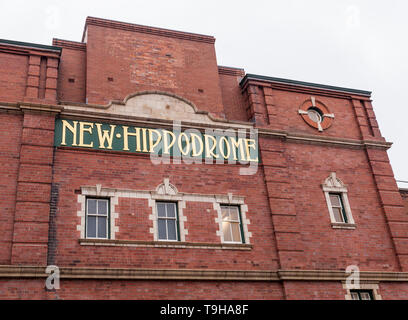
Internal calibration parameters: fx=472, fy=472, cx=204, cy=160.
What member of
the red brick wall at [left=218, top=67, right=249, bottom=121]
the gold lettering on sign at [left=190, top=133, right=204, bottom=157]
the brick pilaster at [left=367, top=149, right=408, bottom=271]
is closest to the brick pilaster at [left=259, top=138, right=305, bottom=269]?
the red brick wall at [left=218, top=67, right=249, bottom=121]

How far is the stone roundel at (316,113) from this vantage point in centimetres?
1959

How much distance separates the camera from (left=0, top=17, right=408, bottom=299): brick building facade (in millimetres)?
14031

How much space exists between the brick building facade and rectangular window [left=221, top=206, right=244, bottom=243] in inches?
1.9

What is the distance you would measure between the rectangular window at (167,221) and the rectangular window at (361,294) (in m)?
6.39

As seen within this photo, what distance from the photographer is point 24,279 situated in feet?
42.2

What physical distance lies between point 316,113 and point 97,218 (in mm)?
10461

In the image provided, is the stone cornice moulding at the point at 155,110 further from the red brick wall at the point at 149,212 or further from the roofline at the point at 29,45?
the roofline at the point at 29,45

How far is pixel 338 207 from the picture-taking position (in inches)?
710

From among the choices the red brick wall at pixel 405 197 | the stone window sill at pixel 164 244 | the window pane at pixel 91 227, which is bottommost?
the stone window sill at pixel 164 244

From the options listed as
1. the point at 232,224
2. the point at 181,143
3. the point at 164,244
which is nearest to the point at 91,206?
the point at 164,244

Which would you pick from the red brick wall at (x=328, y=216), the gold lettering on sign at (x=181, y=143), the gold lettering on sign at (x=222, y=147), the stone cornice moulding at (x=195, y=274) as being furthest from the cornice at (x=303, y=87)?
the stone cornice moulding at (x=195, y=274)

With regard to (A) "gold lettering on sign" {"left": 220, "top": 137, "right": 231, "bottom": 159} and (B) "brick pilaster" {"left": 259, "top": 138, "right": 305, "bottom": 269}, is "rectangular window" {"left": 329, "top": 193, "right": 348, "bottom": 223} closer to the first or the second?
(B) "brick pilaster" {"left": 259, "top": 138, "right": 305, "bottom": 269}

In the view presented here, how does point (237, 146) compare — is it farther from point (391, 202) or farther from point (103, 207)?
point (391, 202)
